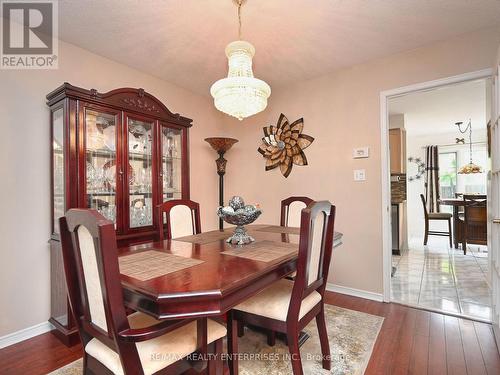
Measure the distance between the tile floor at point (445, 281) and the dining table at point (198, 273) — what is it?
151 cm

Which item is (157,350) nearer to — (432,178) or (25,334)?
(25,334)

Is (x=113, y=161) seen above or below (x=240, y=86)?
below

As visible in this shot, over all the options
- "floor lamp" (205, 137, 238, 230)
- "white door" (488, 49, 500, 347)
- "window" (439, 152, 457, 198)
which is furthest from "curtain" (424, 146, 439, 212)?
"floor lamp" (205, 137, 238, 230)

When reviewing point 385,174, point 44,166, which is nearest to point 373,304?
point 385,174

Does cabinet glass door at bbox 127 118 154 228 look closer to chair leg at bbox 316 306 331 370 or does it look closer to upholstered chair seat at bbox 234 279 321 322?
upholstered chair seat at bbox 234 279 321 322

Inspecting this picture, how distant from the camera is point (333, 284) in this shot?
2.94 metres

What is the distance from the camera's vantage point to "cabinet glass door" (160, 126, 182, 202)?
9.11 ft

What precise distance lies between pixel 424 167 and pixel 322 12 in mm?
5915

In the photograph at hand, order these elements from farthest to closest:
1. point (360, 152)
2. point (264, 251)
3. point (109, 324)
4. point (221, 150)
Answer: point (221, 150) < point (360, 152) < point (264, 251) < point (109, 324)

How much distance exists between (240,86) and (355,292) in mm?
2391

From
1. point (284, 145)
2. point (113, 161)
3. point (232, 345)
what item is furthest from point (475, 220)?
point (113, 161)

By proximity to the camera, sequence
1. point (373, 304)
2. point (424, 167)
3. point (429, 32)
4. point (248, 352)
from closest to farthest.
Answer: point (248, 352) < point (429, 32) < point (373, 304) < point (424, 167)

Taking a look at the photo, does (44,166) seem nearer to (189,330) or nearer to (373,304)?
(189,330)

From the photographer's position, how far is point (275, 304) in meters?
1.45
